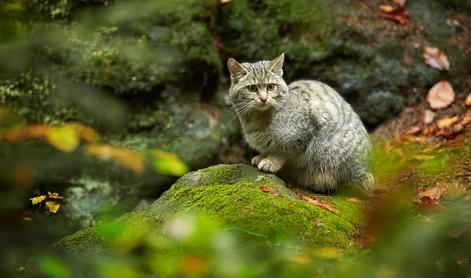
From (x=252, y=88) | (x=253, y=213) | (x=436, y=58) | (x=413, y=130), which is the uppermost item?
(x=252, y=88)

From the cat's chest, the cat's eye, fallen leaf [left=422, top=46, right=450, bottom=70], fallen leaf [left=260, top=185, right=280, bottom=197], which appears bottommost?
fallen leaf [left=260, top=185, right=280, bottom=197]

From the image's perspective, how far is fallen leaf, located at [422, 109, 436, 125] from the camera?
6.56 meters

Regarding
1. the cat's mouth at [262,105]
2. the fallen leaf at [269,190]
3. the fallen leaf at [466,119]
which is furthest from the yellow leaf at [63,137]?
the fallen leaf at [466,119]

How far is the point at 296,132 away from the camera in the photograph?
4734 millimetres

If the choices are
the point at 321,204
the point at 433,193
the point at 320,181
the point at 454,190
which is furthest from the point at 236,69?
the point at 454,190

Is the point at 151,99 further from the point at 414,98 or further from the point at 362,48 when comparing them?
the point at 414,98

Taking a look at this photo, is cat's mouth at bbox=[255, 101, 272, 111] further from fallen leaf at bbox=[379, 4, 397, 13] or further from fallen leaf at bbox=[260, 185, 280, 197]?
fallen leaf at bbox=[379, 4, 397, 13]

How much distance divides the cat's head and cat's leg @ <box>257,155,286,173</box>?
46cm

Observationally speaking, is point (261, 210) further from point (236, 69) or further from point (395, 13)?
point (395, 13)

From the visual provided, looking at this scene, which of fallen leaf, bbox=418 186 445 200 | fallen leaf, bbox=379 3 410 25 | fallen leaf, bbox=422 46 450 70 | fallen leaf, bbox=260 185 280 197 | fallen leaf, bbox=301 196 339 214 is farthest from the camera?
fallen leaf, bbox=379 3 410 25

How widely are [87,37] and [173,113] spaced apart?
1.39m

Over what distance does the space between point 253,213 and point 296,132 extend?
4.67 feet

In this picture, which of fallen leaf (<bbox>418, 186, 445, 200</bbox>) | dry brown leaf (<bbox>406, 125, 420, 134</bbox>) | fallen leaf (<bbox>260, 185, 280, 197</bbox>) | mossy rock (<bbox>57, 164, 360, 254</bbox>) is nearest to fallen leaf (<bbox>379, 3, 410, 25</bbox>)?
dry brown leaf (<bbox>406, 125, 420, 134</bbox>)

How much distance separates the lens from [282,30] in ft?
23.0
